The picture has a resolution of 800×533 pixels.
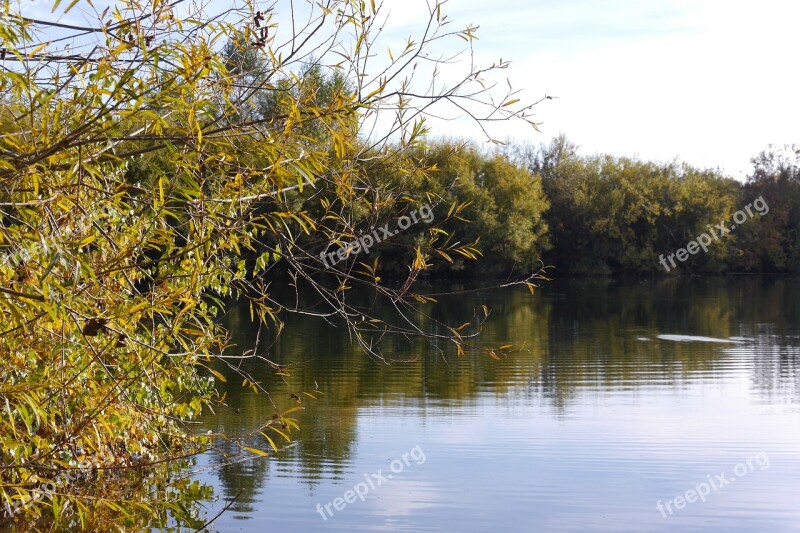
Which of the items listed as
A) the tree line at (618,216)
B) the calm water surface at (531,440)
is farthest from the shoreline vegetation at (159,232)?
the tree line at (618,216)

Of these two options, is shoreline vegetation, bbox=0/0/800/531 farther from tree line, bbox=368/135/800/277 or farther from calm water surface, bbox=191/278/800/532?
tree line, bbox=368/135/800/277

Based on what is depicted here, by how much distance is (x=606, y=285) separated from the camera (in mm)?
46156

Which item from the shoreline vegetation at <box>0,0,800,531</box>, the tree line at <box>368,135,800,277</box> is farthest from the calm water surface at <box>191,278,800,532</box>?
the tree line at <box>368,135,800,277</box>

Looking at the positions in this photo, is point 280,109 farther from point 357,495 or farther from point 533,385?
point 533,385

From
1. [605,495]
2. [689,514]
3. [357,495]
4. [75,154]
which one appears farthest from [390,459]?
[75,154]

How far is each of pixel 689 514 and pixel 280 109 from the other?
5.77 meters

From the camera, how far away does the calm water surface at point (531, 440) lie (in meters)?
8.38

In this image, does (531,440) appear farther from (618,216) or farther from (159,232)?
(618,216)

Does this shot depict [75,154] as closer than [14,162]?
No

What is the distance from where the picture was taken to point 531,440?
36.2ft

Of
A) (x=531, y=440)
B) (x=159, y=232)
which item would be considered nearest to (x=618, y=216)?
(x=531, y=440)

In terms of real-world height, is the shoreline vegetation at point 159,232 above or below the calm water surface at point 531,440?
above

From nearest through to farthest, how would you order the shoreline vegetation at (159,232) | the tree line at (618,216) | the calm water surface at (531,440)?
1. the shoreline vegetation at (159,232)
2. the calm water surface at (531,440)
3. the tree line at (618,216)

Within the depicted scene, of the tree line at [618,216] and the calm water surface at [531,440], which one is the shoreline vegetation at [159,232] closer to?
the calm water surface at [531,440]
